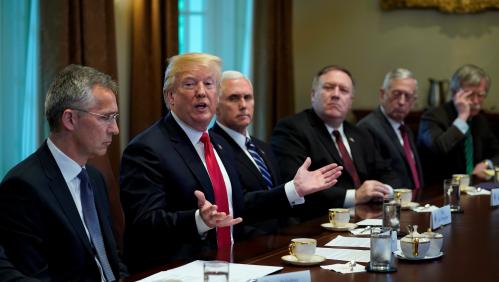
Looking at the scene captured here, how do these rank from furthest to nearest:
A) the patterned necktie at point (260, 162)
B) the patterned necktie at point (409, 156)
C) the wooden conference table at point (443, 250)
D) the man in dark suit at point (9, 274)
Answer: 1. the patterned necktie at point (409, 156)
2. the patterned necktie at point (260, 162)
3. the wooden conference table at point (443, 250)
4. the man in dark suit at point (9, 274)

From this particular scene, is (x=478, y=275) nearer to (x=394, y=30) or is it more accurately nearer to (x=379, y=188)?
(x=379, y=188)

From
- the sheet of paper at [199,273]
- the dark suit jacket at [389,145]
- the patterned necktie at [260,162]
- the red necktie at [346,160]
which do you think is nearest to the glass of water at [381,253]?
the sheet of paper at [199,273]

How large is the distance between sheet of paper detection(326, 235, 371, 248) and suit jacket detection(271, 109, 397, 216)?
119 centimetres

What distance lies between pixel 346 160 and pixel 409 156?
2.90 feet

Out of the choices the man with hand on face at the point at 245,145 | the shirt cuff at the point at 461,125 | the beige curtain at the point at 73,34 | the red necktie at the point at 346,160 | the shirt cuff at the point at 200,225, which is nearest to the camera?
the shirt cuff at the point at 200,225

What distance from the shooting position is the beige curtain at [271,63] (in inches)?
252

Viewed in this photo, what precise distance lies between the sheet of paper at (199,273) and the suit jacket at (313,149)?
1.70m

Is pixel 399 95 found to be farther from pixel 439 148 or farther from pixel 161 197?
pixel 161 197

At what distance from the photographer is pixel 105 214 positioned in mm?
2555

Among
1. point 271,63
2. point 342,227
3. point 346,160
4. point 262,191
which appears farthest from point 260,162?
point 271,63

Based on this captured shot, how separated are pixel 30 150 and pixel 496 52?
4.57 m

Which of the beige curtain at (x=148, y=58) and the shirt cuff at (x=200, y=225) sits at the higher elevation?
the beige curtain at (x=148, y=58)

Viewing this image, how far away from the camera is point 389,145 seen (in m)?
→ 4.86

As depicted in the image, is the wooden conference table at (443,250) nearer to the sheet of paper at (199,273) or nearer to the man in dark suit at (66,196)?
the sheet of paper at (199,273)
